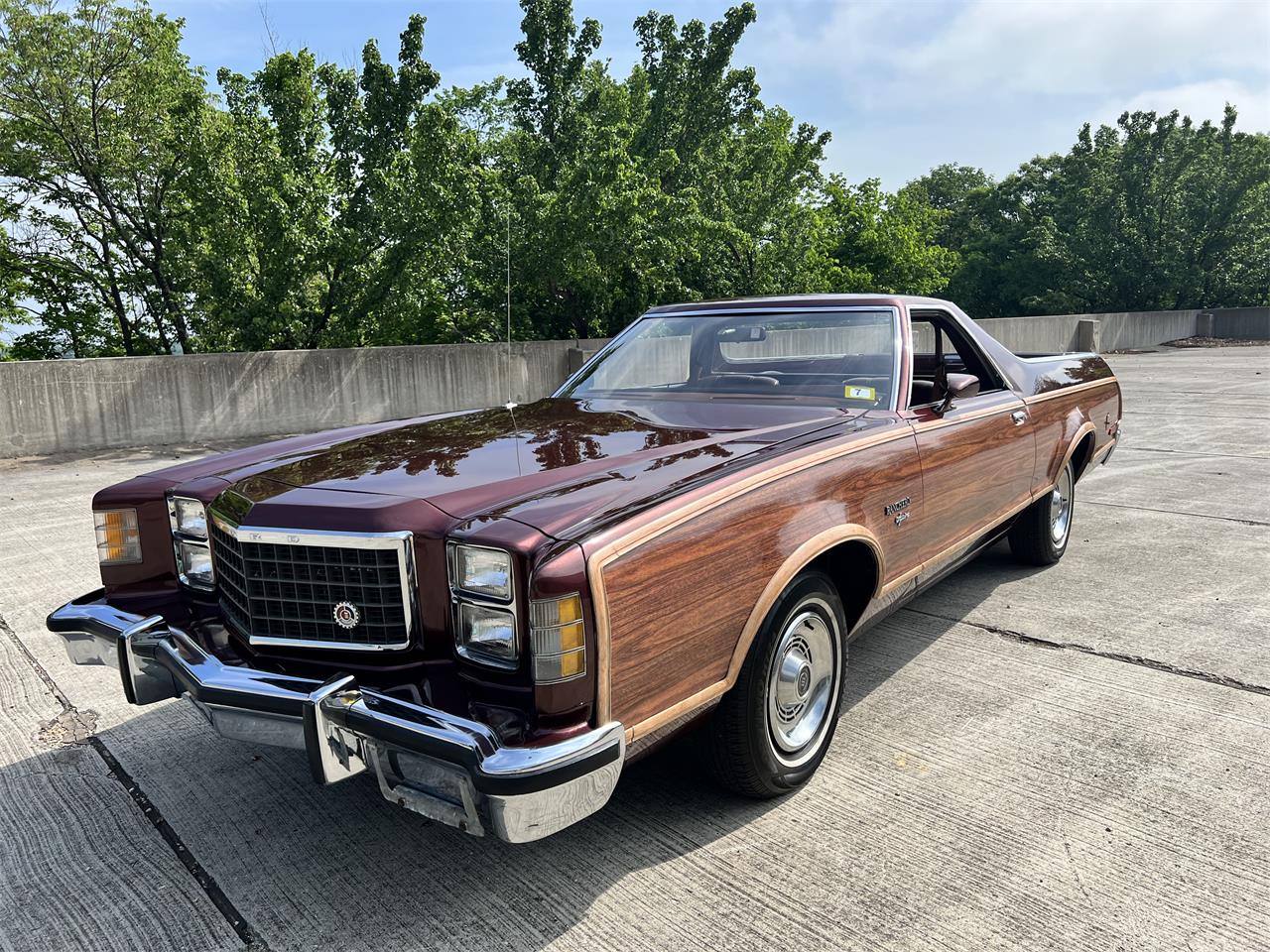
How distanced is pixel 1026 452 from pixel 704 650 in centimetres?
287

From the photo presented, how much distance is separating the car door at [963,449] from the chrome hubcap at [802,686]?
0.80 m

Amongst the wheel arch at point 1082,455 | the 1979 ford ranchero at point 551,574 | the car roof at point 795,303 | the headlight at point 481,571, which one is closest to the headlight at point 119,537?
the 1979 ford ranchero at point 551,574

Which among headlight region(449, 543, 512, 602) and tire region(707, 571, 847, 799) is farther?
tire region(707, 571, 847, 799)

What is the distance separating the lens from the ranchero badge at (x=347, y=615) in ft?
7.86

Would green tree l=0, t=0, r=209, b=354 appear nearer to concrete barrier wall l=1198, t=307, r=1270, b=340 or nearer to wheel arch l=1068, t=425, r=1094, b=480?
wheel arch l=1068, t=425, r=1094, b=480

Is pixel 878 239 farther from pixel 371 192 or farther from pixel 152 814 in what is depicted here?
pixel 152 814

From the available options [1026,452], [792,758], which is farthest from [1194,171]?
[792,758]

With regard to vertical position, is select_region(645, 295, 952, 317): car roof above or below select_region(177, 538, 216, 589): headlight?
above

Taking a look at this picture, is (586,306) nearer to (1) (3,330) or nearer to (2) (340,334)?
(2) (340,334)


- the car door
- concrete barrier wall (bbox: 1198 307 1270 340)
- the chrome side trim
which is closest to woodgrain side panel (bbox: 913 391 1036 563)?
the car door

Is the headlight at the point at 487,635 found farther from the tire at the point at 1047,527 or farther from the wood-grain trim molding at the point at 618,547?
the tire at the point at 1047,527

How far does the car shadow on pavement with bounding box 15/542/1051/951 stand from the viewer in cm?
233

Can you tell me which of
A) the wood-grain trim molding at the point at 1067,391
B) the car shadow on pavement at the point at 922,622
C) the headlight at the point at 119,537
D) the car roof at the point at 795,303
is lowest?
the car shadow on pavement at the point at 922,622

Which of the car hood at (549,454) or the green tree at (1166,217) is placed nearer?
the car hood at (549,454)
